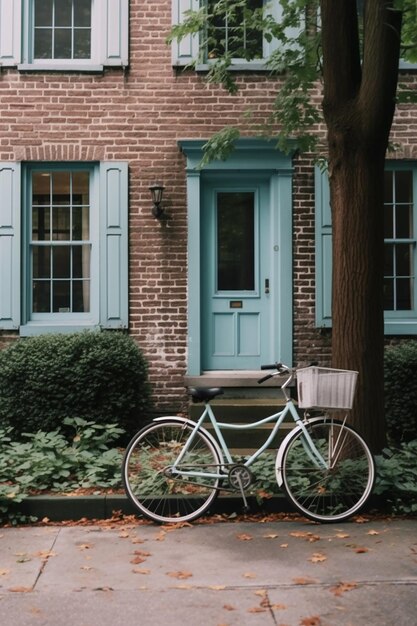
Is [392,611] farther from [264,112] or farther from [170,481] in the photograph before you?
[264,112]

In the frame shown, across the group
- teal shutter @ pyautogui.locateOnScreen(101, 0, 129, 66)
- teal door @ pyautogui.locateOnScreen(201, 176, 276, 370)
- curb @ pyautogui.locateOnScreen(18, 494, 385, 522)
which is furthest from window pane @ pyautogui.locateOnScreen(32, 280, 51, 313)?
curb @ pyautogui.locateOnScreen(18, 494, 385, 522)

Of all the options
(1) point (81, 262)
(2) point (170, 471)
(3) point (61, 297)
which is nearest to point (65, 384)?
(3) point (61, 297)

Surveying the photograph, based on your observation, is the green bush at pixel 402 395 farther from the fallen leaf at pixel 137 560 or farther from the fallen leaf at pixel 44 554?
the fallen leaf at pixel 44 554

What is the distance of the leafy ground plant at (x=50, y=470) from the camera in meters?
6.14

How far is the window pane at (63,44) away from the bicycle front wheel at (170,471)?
6.05m

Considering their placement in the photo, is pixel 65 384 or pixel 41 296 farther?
pixel 41 296

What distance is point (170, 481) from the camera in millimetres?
6066

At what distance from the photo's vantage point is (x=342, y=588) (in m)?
4.40

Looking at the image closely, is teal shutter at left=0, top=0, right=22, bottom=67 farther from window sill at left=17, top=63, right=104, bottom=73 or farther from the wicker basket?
the wicker basket

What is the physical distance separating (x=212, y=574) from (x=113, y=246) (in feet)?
18.8

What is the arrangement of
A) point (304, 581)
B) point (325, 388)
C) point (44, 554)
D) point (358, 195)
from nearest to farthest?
point (304, 581)
point (44, 554)
point (325, 388)
point (358, 195)

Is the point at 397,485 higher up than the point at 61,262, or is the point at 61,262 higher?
the point at 61,262

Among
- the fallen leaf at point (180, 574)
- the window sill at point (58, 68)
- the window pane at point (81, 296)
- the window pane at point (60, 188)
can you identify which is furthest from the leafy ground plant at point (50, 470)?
the window sill at point (58, 68)

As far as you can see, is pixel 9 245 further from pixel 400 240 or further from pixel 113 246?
pixel 400 240
